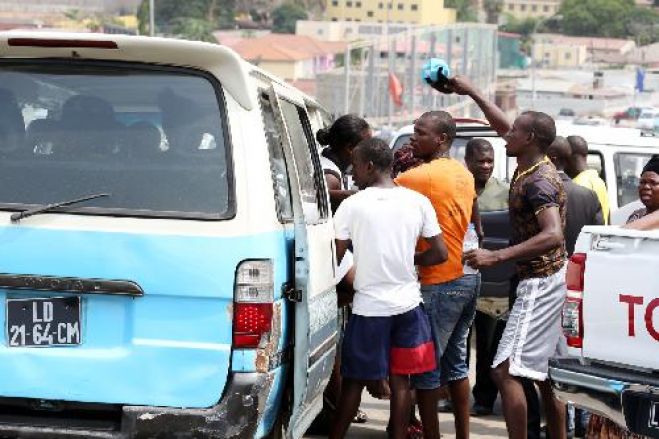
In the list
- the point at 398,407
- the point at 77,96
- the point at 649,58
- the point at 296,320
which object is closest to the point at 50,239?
the point at 77,96

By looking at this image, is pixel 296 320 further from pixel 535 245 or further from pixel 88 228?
pixel 535 245

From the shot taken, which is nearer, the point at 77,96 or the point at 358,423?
the point at 77,96

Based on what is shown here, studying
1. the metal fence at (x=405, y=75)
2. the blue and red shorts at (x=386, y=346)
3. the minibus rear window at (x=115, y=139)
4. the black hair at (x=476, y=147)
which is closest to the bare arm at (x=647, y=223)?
the blue and red shorts at (x=386, y=346)

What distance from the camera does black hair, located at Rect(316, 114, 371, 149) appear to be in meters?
8.02

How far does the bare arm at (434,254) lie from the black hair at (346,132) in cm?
119

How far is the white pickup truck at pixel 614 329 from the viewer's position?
211 inches

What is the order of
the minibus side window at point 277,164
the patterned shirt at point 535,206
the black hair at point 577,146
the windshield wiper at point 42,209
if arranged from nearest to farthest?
the windshield wiper at point 42,209
the minibus side window at point 277,164
the patterned shirt at point 535,206
the black hair at point 577,146

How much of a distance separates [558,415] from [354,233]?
134cm

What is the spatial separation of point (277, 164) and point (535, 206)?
5.30ft

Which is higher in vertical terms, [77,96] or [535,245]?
[77,96]

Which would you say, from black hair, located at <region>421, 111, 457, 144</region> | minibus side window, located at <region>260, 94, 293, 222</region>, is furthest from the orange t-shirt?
minibus side window, located at <region>260, 94, 293, 222</region>

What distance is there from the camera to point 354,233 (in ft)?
22.3

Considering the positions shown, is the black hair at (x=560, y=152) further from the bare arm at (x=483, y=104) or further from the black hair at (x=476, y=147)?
the bare arm at (x=483, y=104)

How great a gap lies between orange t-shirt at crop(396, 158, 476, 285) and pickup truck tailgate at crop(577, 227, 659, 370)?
1.69 m
